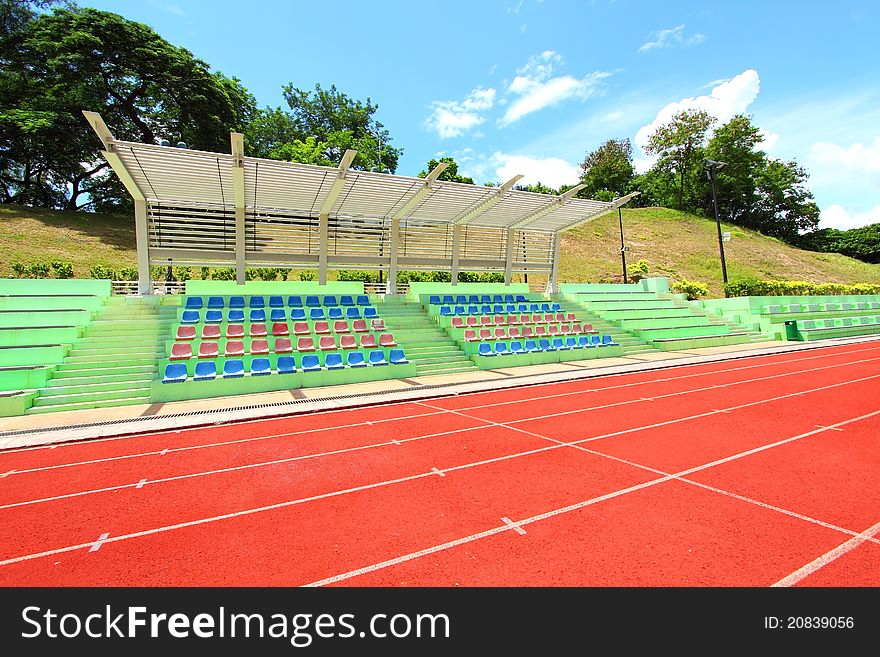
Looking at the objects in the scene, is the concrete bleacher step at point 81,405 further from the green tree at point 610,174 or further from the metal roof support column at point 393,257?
the green tree at point 610,174

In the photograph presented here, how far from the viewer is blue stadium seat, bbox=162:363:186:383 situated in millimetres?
10826

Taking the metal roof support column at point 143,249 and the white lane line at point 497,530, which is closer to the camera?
the white lane line at point 497,530

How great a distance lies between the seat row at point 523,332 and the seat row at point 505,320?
700 mm

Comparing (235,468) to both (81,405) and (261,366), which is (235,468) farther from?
(81,405)

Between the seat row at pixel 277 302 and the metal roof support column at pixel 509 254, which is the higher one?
the metal roof support column at pixel 509 254

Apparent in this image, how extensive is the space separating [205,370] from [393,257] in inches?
437

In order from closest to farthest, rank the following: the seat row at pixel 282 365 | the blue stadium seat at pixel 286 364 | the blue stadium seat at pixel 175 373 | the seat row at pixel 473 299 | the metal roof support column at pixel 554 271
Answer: the blue stadium seat at pixel 175 373 < the seat row at pixel 282 365 < the blue stadium seat at pixel 286 364 < the seat row at pixel 473 299 < the metal roof support column at pixel 554 271

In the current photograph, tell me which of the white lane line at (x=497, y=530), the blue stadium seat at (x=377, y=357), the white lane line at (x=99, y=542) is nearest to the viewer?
the white lane line at (x=497, y=530)

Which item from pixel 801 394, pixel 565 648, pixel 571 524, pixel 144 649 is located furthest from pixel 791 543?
pixel 801 394

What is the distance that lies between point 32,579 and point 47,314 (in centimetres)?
1306

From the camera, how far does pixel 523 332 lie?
17.7 m

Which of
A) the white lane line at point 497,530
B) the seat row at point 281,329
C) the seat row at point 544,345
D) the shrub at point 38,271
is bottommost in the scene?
the white lane line at point 497,530

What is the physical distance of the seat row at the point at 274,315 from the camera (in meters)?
14.3

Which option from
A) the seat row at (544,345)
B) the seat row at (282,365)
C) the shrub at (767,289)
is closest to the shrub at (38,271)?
the seat row at (282,365)
